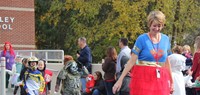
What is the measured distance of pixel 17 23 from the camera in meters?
32.3

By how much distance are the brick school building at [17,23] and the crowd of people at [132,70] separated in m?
11.5

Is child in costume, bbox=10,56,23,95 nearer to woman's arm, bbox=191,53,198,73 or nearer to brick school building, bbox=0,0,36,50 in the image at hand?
woman's arm, bbox=191,53,198,73

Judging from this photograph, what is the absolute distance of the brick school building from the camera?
1244 inches

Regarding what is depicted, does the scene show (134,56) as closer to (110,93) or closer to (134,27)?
(110,93)

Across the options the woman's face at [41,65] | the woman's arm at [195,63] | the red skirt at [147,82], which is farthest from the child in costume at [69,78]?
the red skirt at [147,82]

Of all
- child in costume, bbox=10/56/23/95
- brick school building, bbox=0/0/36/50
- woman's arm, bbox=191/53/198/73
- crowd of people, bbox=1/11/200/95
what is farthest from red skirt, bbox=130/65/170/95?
brick school building, bbox=0/0/36/50

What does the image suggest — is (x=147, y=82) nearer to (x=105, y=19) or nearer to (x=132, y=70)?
(x=132, y=70)

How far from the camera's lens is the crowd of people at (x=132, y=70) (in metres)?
7.99

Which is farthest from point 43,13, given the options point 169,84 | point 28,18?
point 169,84

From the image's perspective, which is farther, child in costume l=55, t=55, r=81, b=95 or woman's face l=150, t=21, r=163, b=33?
child in costume l=55, t=55, r=81, b=95

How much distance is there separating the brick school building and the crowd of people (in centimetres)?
1146

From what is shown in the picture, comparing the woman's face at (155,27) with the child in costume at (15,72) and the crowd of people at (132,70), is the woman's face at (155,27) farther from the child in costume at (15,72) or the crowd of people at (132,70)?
the child in costume at (15,72)

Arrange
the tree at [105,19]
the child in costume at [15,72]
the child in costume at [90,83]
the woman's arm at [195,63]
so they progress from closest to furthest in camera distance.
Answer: the woman's arm at [195,63]
the child in costume at [90,83]
the child in costume at [15,72]
the tree at [105,19]

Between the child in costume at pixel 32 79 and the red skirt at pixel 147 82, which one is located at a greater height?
the red skirt at pixel 147 82
